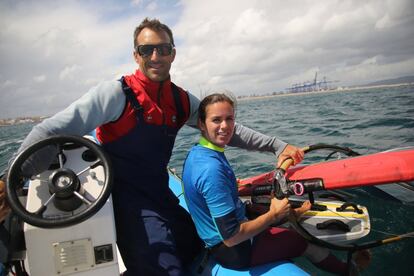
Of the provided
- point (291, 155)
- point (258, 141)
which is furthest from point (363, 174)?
point (258, 141)

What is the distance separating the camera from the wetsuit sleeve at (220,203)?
184cm

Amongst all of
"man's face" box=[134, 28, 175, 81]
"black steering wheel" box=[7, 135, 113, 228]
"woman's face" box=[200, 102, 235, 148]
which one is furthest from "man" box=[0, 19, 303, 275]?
"woman's face" box=[200, 102, 235, 148]

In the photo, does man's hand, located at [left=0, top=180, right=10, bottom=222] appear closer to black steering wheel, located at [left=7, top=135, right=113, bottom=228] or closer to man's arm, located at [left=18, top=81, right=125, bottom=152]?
black steering wheel, located at [left=7, top=135, right=113, bottom=228]

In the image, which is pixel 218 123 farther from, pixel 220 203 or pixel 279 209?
pixel 279 209

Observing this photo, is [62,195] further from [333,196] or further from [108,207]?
[333,196]

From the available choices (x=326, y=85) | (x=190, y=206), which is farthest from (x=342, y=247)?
(x=326, y=85)

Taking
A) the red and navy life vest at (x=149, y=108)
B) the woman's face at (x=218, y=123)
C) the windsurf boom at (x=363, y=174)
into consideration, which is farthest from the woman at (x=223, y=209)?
the red and navy life vest at (x=149, y=108)

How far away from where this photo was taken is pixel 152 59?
7.76ft

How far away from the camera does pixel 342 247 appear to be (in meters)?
2.25

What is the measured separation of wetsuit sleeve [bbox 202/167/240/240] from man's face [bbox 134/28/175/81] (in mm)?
984

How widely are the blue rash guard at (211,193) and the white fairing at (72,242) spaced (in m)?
0.56

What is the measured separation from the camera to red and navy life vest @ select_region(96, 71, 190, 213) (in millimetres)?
2238

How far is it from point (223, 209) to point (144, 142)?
84 cm

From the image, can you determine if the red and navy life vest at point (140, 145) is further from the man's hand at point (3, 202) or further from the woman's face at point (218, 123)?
the man's hand at point (3, 202)
